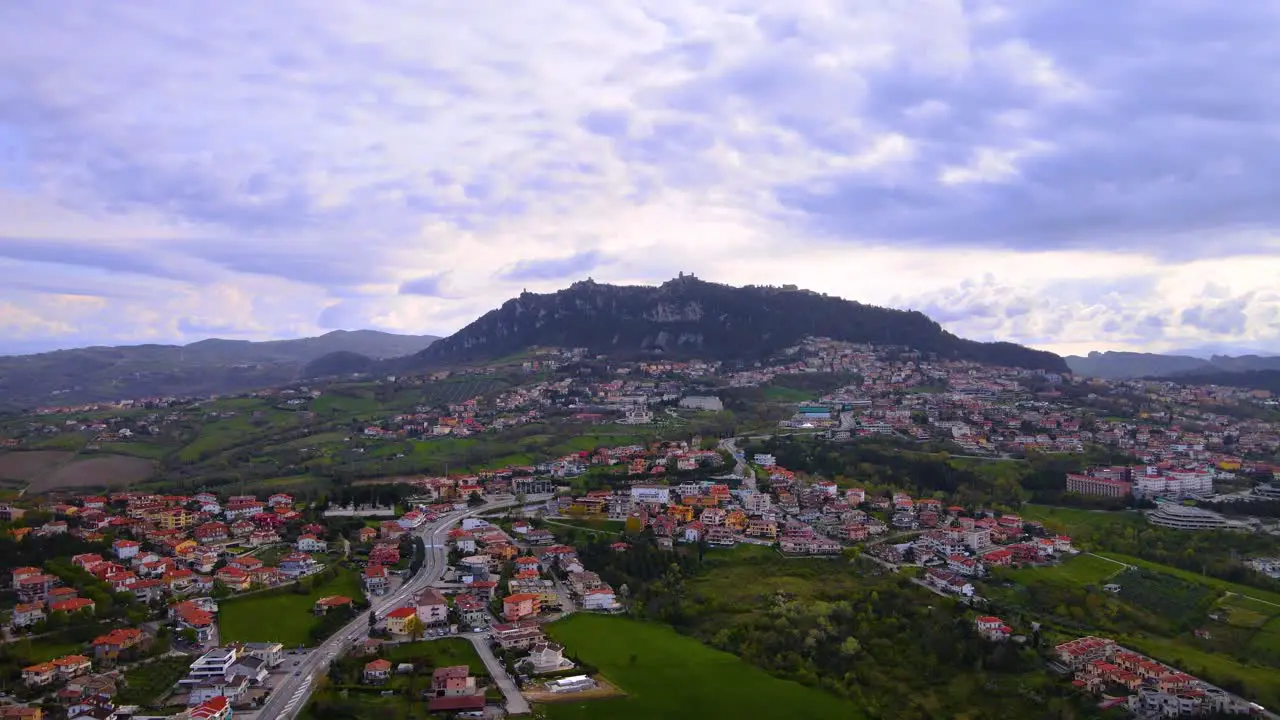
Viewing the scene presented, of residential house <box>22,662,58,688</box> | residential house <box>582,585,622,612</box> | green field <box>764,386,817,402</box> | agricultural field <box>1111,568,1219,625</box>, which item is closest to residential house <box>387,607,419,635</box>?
residential house <box>582,585,622,612</box>

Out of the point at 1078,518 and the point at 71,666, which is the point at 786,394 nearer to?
the point at 1078,518

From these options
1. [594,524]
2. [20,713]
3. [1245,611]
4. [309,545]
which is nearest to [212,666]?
[20,713]

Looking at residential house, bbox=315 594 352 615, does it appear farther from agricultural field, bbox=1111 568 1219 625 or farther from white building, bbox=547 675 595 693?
agricultural field, bbox=1111 568 1219 625

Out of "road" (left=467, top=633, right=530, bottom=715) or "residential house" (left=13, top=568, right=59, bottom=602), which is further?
"residential house" (left=13, top=568, right=59, bottom=602)

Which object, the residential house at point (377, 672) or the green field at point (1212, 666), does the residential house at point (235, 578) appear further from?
the green field at point (1212, 666)

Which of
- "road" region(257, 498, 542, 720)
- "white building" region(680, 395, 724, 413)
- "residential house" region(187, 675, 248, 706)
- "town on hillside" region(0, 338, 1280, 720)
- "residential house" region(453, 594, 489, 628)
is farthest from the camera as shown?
"white building" region(680, 395, 724, 413)

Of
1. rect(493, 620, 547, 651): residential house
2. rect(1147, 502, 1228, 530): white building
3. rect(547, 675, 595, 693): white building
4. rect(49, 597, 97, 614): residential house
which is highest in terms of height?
rect(1147, 502, 1228, 530): white building

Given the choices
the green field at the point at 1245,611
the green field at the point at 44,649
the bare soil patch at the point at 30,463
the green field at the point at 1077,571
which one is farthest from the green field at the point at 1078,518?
the bare soil patch at the point at 30,463
